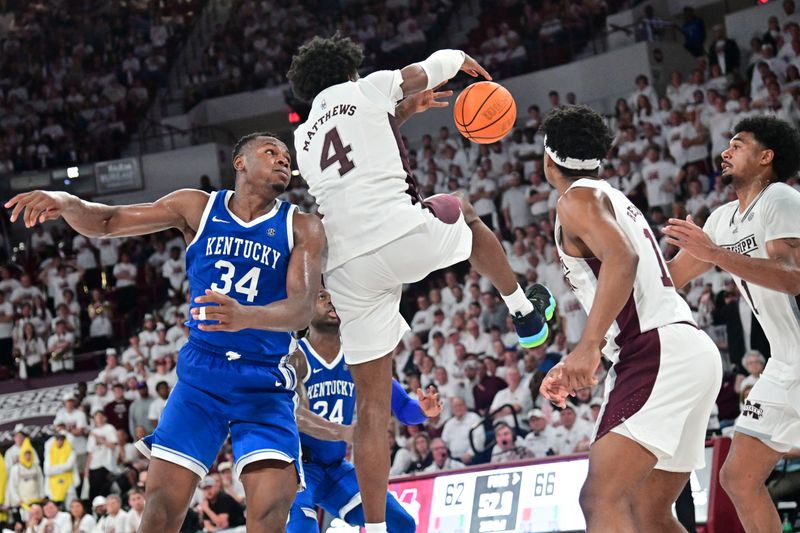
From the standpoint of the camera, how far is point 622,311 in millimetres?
4473

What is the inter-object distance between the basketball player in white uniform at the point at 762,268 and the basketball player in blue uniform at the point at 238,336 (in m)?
1.96

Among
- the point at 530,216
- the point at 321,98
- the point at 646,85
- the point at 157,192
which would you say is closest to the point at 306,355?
the point at 321,98

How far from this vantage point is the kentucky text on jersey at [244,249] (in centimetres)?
514

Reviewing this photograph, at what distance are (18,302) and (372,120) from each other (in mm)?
14922

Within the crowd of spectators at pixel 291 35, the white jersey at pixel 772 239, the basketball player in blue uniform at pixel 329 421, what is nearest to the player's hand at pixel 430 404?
the basketball player in blue uniform at pixel 329 421

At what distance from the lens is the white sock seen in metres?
5.79

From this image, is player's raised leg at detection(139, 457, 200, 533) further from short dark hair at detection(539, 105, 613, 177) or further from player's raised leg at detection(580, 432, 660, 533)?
short dark hair at detection(539, 105, 613, 177)

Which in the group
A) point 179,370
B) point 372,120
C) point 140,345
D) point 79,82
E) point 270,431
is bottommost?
point 140,345

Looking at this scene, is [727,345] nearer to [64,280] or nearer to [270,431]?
[270,431]

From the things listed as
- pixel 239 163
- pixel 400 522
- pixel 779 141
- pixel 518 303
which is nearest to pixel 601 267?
pixel 518 303

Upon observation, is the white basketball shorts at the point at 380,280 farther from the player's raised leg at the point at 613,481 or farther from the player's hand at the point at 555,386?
the player's raised leg at the point at 613,481

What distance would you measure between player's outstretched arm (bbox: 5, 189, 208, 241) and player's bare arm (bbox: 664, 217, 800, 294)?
2461 mm

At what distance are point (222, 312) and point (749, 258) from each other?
105 inches

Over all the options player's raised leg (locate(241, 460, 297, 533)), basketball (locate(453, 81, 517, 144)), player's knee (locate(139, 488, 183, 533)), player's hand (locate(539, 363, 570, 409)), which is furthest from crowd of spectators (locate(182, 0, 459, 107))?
player's hand (locate(539, 363, 570, 409))
